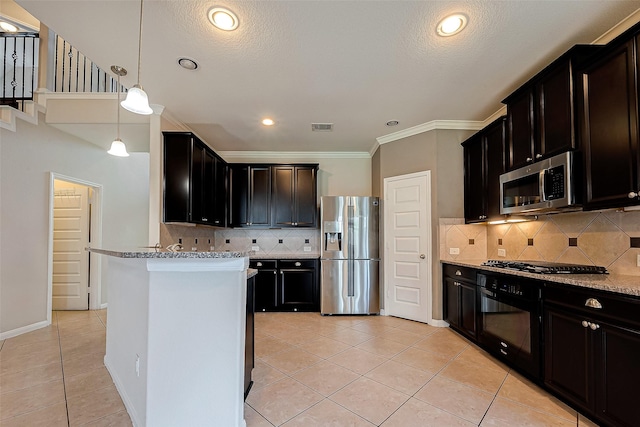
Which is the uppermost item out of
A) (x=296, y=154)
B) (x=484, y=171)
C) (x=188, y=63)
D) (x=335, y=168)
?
(x=188, y=63)

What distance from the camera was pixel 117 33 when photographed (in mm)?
2029

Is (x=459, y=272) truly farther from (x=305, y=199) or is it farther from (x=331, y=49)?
(x=331, y=49)

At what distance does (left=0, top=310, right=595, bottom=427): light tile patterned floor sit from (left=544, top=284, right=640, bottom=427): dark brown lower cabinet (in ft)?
0.64

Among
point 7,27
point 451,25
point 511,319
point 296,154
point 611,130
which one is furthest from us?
point 296,154

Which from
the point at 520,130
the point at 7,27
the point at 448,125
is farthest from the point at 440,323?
the point at 7,27

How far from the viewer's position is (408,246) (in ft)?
12.7

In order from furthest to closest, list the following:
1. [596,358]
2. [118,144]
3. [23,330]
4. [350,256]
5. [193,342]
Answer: [350,256]
[23,330]
[118,144]
[596,358]
[193,342]

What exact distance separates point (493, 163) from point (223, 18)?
2994mm

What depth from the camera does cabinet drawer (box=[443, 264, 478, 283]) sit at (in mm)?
2934

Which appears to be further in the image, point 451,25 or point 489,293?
point 489,293

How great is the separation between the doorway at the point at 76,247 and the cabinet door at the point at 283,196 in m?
2.83

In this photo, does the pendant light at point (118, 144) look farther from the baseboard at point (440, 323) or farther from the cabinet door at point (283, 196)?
the baseboard at point (440, 323)

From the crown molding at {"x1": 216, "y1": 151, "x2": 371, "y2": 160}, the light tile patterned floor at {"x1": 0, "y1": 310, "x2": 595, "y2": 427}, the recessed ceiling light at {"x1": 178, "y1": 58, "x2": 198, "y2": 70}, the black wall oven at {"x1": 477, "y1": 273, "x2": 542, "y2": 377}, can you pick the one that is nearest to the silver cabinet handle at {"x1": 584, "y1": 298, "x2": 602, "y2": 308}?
the black wall oven at {"x1": 477, "y1": 273, "x2": 542, "y2": 377}

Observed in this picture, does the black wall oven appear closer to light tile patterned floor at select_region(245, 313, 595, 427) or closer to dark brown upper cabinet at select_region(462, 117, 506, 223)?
light tile patterned floor at select_region(245, 313, 595, 427)
